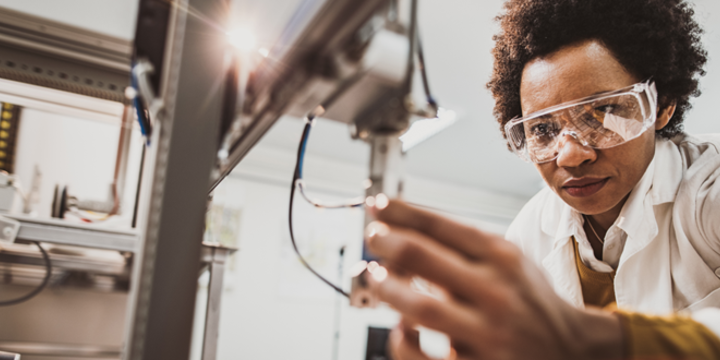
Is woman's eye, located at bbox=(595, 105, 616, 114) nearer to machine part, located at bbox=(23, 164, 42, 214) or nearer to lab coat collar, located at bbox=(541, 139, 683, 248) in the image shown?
lab coat collar, located at bbox=(541, 139, 683, 248)

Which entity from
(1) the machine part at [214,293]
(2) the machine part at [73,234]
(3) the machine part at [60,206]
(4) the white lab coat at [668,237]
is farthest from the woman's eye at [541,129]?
(3) the machine part at [60,206]

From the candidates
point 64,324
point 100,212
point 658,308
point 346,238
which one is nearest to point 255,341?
point 346,238

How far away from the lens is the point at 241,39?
0.48m

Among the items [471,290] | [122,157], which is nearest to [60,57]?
[122,157]

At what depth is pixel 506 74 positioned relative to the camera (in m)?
1.25

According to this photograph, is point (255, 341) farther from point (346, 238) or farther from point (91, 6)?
point (91, 6)

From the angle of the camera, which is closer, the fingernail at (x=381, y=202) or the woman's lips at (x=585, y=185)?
the fingernail at (x=381, y=202)

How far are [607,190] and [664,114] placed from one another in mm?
323

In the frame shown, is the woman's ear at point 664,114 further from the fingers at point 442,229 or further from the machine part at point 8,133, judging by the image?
the machine part at point 8,133

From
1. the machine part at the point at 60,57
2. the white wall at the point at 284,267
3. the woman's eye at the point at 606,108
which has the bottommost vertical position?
the white wall at the point at 284,267

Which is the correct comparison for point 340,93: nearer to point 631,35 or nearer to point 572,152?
point 572,152

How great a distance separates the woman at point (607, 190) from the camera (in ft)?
1.08

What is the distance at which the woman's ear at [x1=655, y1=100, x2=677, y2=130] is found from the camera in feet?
3.39

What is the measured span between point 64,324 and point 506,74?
80.2 inches
